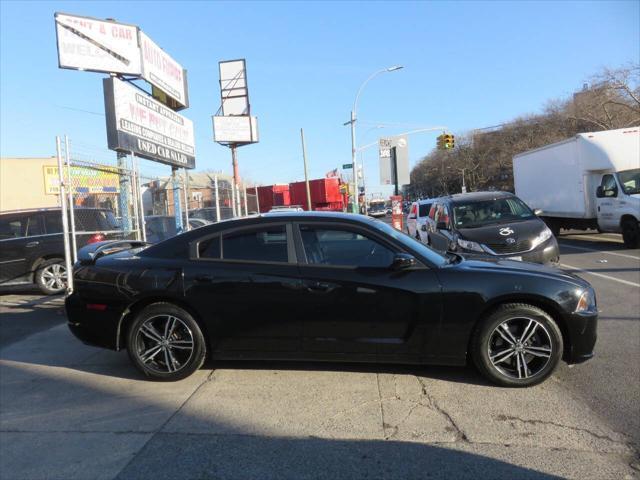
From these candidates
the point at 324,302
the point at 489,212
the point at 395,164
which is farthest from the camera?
the point at 395,164

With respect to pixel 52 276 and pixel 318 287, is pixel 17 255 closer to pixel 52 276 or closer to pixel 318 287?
pixel 52 276

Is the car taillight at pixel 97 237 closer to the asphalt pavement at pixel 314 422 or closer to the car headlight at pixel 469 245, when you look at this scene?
the asphalt pavement at pixel 314 422

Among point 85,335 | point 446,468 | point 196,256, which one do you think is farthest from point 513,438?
point 85,335

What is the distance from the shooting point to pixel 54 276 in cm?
945

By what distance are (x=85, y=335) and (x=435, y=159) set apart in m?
90.5

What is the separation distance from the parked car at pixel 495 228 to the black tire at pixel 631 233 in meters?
5.53

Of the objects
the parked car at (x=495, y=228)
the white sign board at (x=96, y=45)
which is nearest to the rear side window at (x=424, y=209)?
the parked car at (x=495, y=228)

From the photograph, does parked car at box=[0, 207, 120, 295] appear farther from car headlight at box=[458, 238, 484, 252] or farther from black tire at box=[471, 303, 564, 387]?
black tire at box=[471, 303, 564, 387]

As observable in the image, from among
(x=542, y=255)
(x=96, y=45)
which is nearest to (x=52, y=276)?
(x=96, y=45)

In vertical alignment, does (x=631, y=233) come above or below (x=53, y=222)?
below

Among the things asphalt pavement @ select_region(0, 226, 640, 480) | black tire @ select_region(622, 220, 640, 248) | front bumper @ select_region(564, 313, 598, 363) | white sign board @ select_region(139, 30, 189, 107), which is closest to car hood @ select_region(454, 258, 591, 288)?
front bumper @ select_region(564, 313, 598, 363)

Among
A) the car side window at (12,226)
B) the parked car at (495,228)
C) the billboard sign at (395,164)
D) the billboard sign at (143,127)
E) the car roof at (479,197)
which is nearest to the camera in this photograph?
the parked car at (495,228)

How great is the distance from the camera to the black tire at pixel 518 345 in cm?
426

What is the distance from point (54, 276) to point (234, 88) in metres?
17.1
